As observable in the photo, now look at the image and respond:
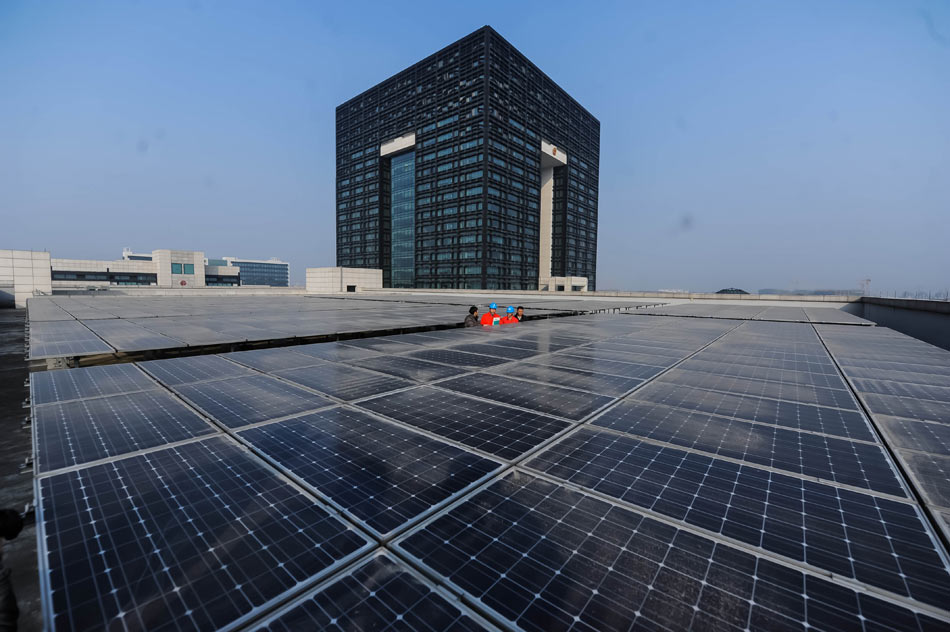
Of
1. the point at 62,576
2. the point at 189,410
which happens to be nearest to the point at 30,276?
the point at 189,410

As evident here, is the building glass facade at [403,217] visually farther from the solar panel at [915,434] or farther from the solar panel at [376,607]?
the solar panel at [376,607]

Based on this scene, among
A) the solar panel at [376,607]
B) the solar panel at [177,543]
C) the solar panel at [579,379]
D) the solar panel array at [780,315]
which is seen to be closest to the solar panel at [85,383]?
the solar panel at [177,543]

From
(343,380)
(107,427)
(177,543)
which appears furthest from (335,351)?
(177,543)

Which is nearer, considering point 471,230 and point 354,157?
point 471,230

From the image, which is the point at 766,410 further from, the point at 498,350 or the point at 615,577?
the point at 498,350

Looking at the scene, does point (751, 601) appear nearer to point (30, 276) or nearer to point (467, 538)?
point (467, 538)
